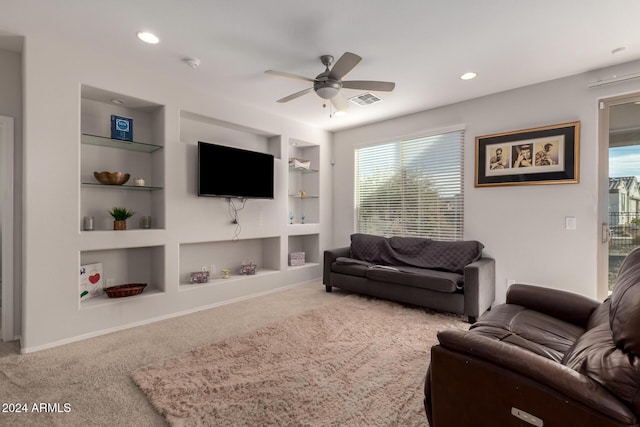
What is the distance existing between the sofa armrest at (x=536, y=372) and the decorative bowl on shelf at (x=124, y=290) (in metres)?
3.09

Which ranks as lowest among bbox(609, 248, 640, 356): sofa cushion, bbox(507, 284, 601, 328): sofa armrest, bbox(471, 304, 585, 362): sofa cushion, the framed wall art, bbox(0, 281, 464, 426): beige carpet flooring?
bbox(0, 281, 464, 426): beige carpet flooring

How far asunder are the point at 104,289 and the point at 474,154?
15.4ft

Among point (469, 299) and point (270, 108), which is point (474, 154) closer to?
point (469, 299)

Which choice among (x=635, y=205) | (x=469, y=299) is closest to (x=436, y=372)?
(x=469, y=299)

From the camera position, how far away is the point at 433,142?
4.35 metres

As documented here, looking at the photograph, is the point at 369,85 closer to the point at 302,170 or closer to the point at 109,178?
the point at 302,170

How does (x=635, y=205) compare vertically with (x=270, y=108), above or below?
below

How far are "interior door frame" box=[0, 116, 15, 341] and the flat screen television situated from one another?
1.63 m

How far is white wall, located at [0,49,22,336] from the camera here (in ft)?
8.95

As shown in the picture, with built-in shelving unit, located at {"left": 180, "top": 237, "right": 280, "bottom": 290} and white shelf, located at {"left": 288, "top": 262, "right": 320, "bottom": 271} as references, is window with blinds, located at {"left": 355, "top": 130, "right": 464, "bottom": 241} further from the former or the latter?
built-in shelving unit, located at {"left": 180, "top": 237, "right": 280, "bottom": 290}

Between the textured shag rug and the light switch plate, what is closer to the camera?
the textured shag rug

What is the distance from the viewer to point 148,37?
2557mm

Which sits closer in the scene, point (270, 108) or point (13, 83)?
point (13, 83)

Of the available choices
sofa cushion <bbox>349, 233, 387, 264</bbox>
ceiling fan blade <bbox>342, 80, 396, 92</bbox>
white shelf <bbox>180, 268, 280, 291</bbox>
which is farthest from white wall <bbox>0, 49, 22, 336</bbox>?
sofa cushion <bbox>349, 233, 387, 264</bbox>
